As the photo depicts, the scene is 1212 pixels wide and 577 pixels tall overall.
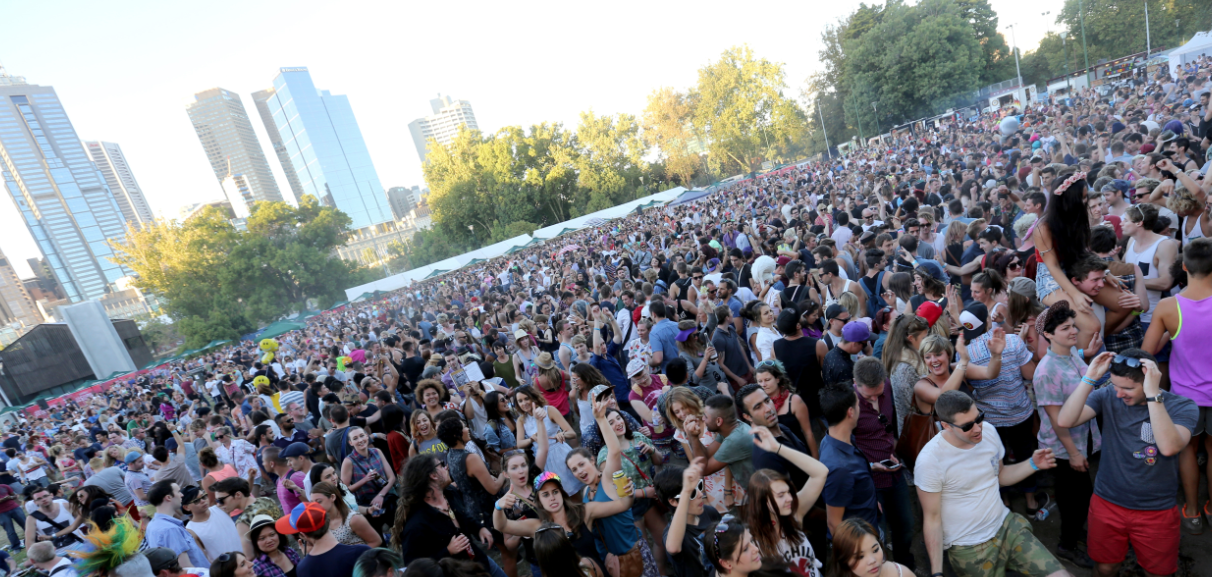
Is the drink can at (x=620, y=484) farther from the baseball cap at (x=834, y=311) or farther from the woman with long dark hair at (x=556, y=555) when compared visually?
the baseball cap at (x=834, y=311)

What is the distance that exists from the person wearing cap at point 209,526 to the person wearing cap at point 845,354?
4303 mm

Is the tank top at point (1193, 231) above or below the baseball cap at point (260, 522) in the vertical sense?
below

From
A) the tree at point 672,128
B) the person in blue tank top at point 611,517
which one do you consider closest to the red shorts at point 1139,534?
the person in blue tank top at point 611,517

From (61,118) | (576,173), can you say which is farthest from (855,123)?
(61,118)

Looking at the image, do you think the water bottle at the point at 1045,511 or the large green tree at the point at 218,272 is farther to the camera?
the large green tree at the point at 218,272

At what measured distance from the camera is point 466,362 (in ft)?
20.6

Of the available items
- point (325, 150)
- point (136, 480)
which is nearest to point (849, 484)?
point (136, 480)

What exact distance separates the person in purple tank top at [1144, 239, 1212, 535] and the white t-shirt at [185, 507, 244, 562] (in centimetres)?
575

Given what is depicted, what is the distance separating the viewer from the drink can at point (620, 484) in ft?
9.34

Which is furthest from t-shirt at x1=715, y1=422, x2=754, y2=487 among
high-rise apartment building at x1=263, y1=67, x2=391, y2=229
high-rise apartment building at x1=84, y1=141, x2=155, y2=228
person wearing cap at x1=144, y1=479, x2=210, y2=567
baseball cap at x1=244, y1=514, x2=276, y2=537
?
high-rise apartment building at x1=84, y1=141, x2=155, y2=228

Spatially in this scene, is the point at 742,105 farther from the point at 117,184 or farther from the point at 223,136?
the point at 117,184

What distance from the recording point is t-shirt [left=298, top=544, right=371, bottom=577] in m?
2.77

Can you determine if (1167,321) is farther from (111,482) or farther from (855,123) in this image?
(855,123)

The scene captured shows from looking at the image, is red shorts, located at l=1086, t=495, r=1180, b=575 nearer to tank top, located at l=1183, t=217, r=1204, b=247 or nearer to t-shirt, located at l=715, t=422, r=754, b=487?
t-shirt, located at l=715, t=422, r=754, b=487
